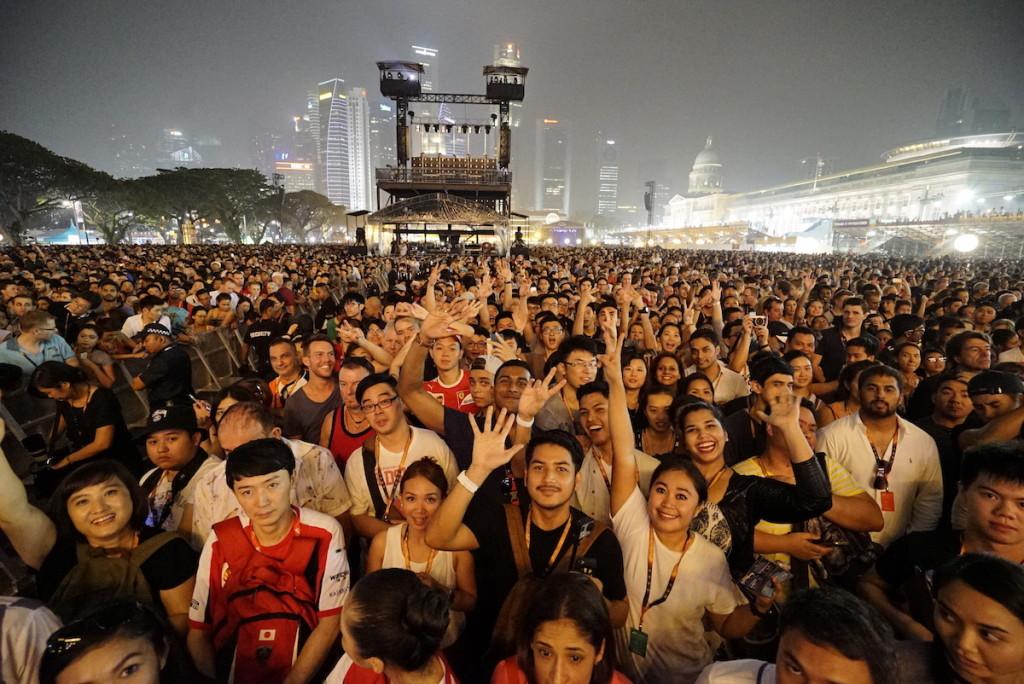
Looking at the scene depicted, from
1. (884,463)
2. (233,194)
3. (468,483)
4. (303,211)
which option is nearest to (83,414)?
(468,483)

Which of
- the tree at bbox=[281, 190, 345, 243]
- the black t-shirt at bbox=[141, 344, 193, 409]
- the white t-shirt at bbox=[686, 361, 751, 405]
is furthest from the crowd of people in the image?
the tree at bbox=[281, 190, 345, 243]

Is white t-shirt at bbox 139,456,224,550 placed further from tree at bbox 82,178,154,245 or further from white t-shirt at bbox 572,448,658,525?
tree at bbox 82,178,154,245

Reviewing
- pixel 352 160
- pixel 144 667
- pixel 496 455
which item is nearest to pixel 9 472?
pixel 144 667

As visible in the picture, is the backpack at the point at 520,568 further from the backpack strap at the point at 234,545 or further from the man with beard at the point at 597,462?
the backpack strap at the point at 234,545

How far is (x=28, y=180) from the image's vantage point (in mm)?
35156

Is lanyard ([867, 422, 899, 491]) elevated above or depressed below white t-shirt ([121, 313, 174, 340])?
below

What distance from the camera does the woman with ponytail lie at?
1592 millimetres

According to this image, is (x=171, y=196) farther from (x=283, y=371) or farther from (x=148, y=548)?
(x=148, y=548)

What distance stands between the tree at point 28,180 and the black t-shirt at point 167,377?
44.6 metres

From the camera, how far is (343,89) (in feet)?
631

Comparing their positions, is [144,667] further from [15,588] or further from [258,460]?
[15,588]

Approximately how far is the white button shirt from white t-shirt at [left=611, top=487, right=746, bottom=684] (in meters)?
1.41

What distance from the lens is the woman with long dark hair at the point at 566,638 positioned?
163 cm

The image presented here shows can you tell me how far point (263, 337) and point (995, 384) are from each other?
7.73 m
